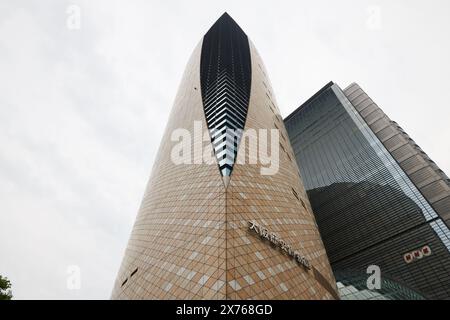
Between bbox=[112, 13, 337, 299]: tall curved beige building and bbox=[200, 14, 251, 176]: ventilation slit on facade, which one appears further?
bbox=[200, 14, 251, 176]: ventilation slit on facade

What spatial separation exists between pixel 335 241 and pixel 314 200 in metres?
11.4

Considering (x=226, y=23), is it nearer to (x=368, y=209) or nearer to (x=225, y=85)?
(x=225, y=85)

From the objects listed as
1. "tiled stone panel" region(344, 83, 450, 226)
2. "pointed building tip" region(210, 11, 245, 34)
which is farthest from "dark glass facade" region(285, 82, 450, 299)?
"pointed building tip" region(210, 11, 245, 34)

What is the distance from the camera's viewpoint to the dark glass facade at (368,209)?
3653 cm

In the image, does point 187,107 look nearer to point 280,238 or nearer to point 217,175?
point 217,175

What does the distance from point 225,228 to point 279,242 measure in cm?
540

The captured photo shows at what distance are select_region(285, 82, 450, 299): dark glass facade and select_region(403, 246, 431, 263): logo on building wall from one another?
106 millimetres

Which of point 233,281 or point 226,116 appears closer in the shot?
point 233,281

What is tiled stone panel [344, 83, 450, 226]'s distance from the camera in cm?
4044

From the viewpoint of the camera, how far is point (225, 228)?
20.6m

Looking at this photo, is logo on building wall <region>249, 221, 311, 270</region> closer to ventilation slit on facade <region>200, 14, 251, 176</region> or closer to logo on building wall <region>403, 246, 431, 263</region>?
ventilation slit on facade <region>200, 14, 251, 176</region>

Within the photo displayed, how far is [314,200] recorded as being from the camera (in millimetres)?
59344

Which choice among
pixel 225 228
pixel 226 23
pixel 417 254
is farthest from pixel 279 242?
pixel 226 23
